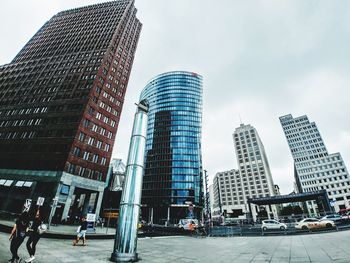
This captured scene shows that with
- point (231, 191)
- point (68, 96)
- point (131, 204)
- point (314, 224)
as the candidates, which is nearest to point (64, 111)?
point (68, 96)

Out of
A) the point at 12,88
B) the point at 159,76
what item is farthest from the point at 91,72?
the point at 159,76

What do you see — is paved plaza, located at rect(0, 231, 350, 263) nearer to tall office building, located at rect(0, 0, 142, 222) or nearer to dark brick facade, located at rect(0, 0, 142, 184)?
tall office building, located at rect(0, 0, 142, 222)

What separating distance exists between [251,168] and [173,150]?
65.1 m

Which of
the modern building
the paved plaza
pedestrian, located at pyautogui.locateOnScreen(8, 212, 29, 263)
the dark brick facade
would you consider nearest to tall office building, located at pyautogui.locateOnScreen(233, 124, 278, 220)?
the modern building

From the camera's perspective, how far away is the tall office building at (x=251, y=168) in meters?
126

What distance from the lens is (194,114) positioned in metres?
108

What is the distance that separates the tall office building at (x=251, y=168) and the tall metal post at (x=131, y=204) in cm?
12916

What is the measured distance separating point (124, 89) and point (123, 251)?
54069mm

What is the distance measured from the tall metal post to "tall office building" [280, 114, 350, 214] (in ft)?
361

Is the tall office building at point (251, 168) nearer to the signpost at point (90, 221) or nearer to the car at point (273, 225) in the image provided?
the car at point (273, 225)

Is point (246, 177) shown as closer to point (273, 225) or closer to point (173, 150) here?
point (173, 150)

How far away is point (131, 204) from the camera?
8742 millimetres

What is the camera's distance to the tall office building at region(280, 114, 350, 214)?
94812 mm

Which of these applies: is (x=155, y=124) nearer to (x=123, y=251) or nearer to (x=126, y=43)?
(x=126, y=43)
